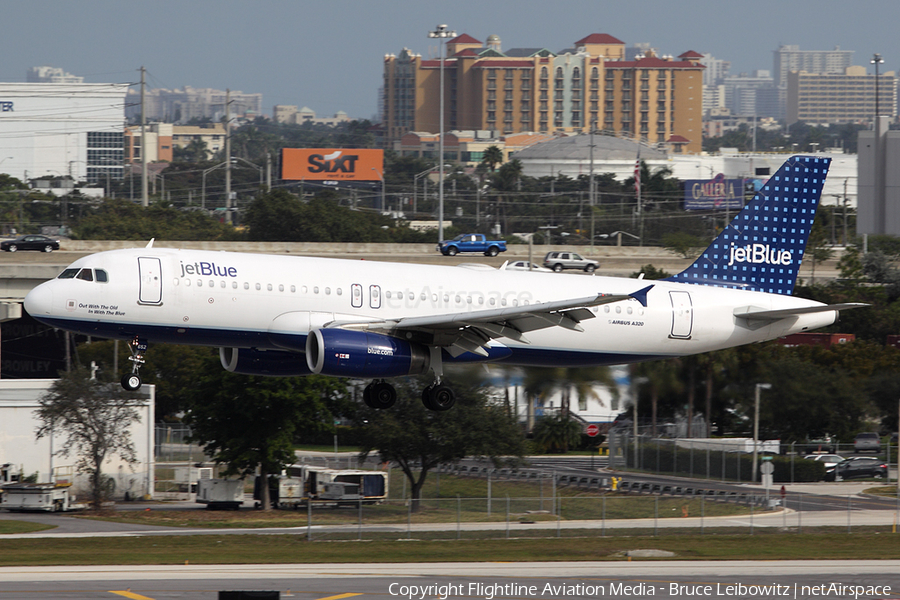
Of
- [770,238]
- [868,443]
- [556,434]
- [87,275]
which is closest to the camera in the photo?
[87,275]

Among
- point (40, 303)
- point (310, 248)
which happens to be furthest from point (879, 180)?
point (40, 303)

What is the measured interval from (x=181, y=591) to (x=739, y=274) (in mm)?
24589

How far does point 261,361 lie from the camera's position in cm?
4006

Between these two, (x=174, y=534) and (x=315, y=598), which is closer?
(x=315, y=598)

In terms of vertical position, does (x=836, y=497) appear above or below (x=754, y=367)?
below

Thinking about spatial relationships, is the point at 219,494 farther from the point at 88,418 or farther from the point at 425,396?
the point at 425,396

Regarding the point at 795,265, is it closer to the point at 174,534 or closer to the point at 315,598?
the point at 315,598

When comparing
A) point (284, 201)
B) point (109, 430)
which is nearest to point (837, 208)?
point (284, 201)

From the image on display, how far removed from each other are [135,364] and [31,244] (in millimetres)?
61047

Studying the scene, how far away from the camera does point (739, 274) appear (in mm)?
45844

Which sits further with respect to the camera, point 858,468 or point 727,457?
point 858,468

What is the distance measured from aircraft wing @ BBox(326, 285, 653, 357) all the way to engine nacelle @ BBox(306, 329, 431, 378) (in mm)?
591

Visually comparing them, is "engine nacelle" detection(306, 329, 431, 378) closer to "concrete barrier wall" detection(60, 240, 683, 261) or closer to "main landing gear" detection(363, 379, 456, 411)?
"main landing gear" detection(363, 379, 456, 411)

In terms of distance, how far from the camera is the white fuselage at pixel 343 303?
1438 inches
